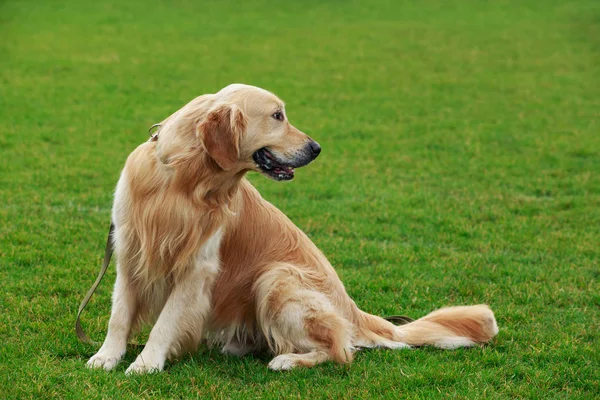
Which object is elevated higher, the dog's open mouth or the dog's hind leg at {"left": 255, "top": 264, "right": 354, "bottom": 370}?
the dog's open mouth

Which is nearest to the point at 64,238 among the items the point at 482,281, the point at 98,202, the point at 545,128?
the point at 98,202

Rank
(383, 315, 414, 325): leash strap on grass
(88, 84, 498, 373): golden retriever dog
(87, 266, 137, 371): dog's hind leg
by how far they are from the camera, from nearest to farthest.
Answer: (88, 84, 498, 373): golden retriever dog, (87, 266, 137, 371): dog's hind leg, (383, 315, 414, 325): leash strap on grass

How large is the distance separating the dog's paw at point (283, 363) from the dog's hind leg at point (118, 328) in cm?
100

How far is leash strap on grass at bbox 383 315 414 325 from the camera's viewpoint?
637 centimetres

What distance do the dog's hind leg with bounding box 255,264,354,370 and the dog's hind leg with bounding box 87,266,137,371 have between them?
879 mm

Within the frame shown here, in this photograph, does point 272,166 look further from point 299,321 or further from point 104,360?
point 104,360

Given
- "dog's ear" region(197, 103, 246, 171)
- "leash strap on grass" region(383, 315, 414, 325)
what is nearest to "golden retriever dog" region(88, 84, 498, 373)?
"dog's ear" region(197, 103, 246, 171)

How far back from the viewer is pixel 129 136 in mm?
13172

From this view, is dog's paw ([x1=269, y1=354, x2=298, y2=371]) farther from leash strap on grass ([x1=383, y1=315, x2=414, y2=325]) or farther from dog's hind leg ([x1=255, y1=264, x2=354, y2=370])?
leash strap on grass ([x1=383, y1=315, x2=414, y2=325])

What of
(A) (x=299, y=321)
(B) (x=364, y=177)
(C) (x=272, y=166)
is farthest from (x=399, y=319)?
(B) (x=364, y=177)

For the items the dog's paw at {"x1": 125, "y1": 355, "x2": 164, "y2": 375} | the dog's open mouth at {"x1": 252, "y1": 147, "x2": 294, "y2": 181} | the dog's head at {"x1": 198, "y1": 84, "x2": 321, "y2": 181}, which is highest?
the dog's head at {"x1": 198, "y1": 84, "x2": 321, "y2": 181}

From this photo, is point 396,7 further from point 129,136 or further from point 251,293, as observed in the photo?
point 251,293

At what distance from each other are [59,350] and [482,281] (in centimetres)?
385

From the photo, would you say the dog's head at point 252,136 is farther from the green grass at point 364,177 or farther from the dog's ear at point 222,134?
the green grass at point 364,177
